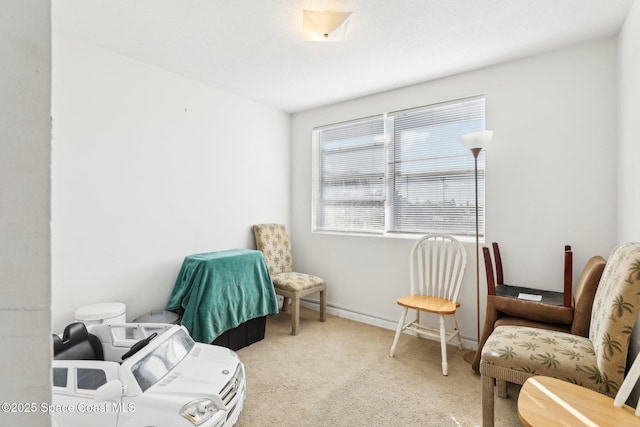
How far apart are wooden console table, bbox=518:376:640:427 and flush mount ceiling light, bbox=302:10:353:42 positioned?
7.47 feet

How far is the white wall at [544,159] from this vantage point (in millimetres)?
2326

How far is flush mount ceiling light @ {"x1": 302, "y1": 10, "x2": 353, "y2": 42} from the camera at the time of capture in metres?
2.00

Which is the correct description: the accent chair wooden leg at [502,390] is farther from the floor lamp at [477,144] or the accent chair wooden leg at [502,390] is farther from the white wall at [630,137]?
the white wall at [630,137]

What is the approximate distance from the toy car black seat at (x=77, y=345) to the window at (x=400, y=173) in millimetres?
2593

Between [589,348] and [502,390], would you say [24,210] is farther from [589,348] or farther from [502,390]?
[502,390]

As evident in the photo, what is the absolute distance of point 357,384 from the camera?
2.29 meters

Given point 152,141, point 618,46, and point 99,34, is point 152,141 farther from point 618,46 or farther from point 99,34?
point 618,46

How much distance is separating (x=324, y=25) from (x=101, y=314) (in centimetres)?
254

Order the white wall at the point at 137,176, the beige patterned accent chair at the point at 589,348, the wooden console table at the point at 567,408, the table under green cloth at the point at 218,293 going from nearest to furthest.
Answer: the wooden console table at the point at 567,408 → the beige patterned accent chair at the point at 589,348 → the white wall at the point at 137,176 → the table under green cloth at the point at 218,293

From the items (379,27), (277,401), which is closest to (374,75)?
(379,27)

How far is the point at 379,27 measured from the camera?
218 centimetres

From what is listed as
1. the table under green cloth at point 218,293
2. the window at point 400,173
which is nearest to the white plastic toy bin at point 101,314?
the table under green cloth at point 218,293

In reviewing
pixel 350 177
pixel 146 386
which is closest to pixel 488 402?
pixel 146 386

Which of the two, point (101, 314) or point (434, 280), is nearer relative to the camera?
point (101, 314)
